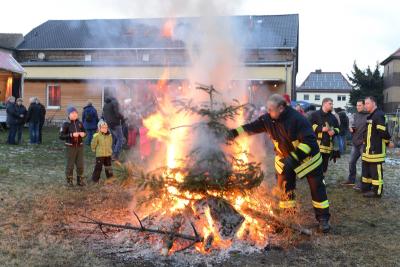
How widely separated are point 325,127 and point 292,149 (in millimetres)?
2673

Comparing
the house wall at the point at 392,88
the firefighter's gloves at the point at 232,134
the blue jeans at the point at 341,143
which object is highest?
the house wall at the point at 392,88

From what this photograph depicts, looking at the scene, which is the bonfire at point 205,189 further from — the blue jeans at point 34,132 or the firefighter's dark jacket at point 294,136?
the blue jeans at point 34,132

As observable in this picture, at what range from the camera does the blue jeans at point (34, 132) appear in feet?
46.2

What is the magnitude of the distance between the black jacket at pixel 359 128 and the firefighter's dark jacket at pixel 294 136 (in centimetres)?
314

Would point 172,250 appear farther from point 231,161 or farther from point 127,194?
point 127,194

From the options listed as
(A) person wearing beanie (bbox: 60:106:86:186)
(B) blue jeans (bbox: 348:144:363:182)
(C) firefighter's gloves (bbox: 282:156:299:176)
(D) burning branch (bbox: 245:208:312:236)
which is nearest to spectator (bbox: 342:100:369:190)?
(B) blue jeans (bbox: 348:144:363:182)

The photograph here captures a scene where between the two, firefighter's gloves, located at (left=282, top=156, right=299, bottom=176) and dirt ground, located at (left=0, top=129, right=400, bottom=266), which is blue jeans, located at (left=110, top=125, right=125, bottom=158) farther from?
firefighter's gloves, located at (left=282, top=156, right=299, bottom=176)

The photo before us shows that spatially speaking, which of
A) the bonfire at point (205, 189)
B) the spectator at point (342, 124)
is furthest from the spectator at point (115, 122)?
the spectator at point (342, 124)

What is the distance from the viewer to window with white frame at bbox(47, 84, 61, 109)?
80.1 ft

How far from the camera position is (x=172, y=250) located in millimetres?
4680

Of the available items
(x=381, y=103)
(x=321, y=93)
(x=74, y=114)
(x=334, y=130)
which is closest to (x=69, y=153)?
(x=74, y=114)

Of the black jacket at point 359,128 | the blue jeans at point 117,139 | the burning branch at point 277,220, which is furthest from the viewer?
the blue jeans at point 117,139

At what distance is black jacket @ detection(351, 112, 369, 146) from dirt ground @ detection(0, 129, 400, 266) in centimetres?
95

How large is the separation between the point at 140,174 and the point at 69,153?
135 inches
